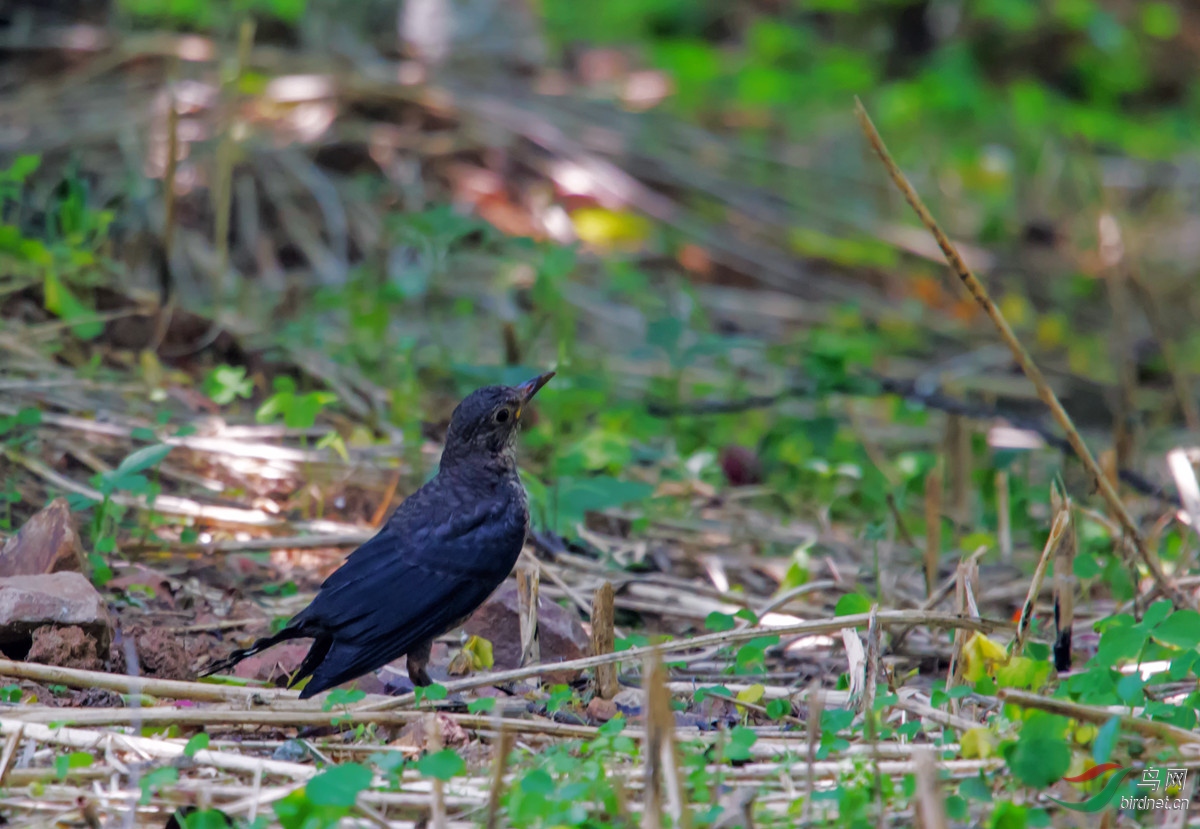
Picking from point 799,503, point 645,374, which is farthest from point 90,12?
point 799,503

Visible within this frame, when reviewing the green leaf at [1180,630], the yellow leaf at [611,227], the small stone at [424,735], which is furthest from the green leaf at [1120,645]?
the yellow leaf at [611,227]

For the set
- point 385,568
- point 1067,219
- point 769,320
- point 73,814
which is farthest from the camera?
point 1067,219

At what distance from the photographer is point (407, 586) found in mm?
3424

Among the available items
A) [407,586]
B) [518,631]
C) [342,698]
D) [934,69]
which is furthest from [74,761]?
[934,69]

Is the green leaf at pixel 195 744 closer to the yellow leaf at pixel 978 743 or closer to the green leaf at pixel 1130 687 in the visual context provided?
the yellow leaf at pixel 978 743

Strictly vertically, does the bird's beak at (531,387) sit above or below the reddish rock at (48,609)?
above

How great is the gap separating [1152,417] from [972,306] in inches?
67.6

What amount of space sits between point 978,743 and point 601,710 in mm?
958

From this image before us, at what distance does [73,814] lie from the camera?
99.6 inches

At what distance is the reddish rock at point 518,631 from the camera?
3.67 metres

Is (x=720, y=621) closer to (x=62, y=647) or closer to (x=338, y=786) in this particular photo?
(x=338, y=786)

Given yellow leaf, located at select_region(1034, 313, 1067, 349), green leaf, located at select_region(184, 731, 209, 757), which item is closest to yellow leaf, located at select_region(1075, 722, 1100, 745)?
green leaf, located at select_region(184, 731, 209, 757)

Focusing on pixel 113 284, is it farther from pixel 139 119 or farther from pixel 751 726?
pixel 751 726

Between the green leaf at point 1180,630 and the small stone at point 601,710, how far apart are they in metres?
1.33
